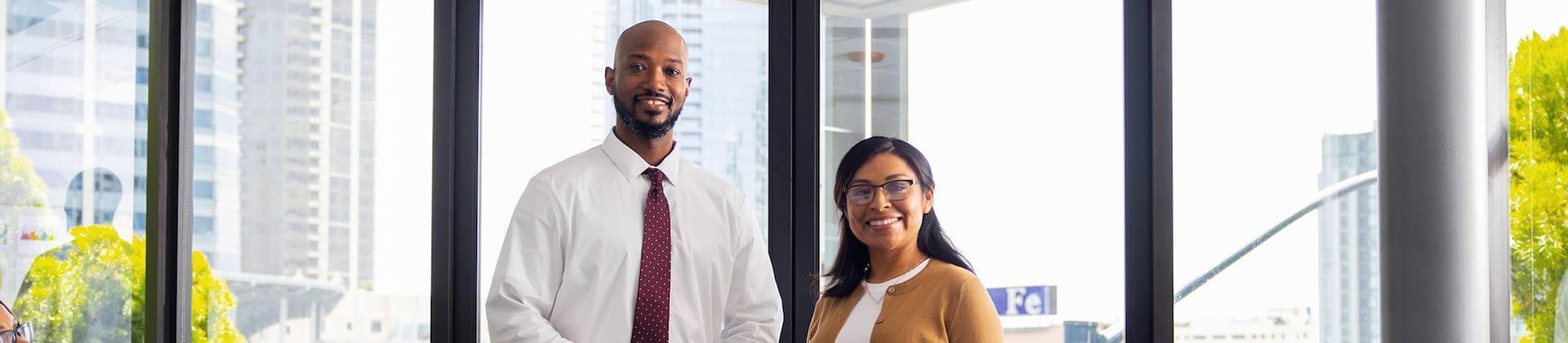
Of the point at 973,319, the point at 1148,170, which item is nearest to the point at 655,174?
the point at 973,319

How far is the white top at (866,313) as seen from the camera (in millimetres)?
2141

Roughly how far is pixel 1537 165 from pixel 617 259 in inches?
86.4

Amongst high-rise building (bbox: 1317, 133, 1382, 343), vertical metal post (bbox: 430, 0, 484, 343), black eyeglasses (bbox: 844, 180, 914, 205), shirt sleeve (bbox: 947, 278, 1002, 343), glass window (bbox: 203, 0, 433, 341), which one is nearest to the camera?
shirt sleeve (bbox: 947, 278, 1002, 343)

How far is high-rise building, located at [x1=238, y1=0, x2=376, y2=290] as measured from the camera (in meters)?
3.54

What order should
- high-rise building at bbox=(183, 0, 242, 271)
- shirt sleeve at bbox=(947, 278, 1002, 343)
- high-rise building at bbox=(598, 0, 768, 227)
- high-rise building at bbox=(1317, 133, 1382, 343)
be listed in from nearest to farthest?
shirt sleeve at bbox=(947, 278, 1002, 343) < high-rise building at bbox=(1317, 133, 1382, 343) < high-rise building at bbox=(598, 0, 768, 227) < high-rise building at bbox=(183, 0, 242, 271)

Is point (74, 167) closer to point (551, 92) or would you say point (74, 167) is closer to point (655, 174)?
point (551, 92)

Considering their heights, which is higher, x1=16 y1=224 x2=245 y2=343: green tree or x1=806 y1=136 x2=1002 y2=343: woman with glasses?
x1=806 y1=136 x2=1002 y2=343: woman with glasses

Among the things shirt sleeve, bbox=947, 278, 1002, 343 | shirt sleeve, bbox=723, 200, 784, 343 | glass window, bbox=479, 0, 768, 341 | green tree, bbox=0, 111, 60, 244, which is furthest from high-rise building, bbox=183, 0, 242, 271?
shirt sleeve, bbox=947, 278, 1002, 343

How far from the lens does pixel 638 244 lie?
229 centimetres

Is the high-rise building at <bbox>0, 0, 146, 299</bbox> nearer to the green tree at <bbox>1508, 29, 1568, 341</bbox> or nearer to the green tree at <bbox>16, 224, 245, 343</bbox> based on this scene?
the green tree at <bbox>16, 224, 245, 343</bbox>

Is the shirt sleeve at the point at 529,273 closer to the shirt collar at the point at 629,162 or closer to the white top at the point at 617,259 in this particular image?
the white top at the point at 617,259

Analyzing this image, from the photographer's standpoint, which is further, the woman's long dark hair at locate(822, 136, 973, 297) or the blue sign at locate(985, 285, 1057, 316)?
the blue sign at locate(985, 285, 1057, 316)

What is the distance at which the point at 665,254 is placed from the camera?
2301 mm

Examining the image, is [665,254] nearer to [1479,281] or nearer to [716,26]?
[716,26]
